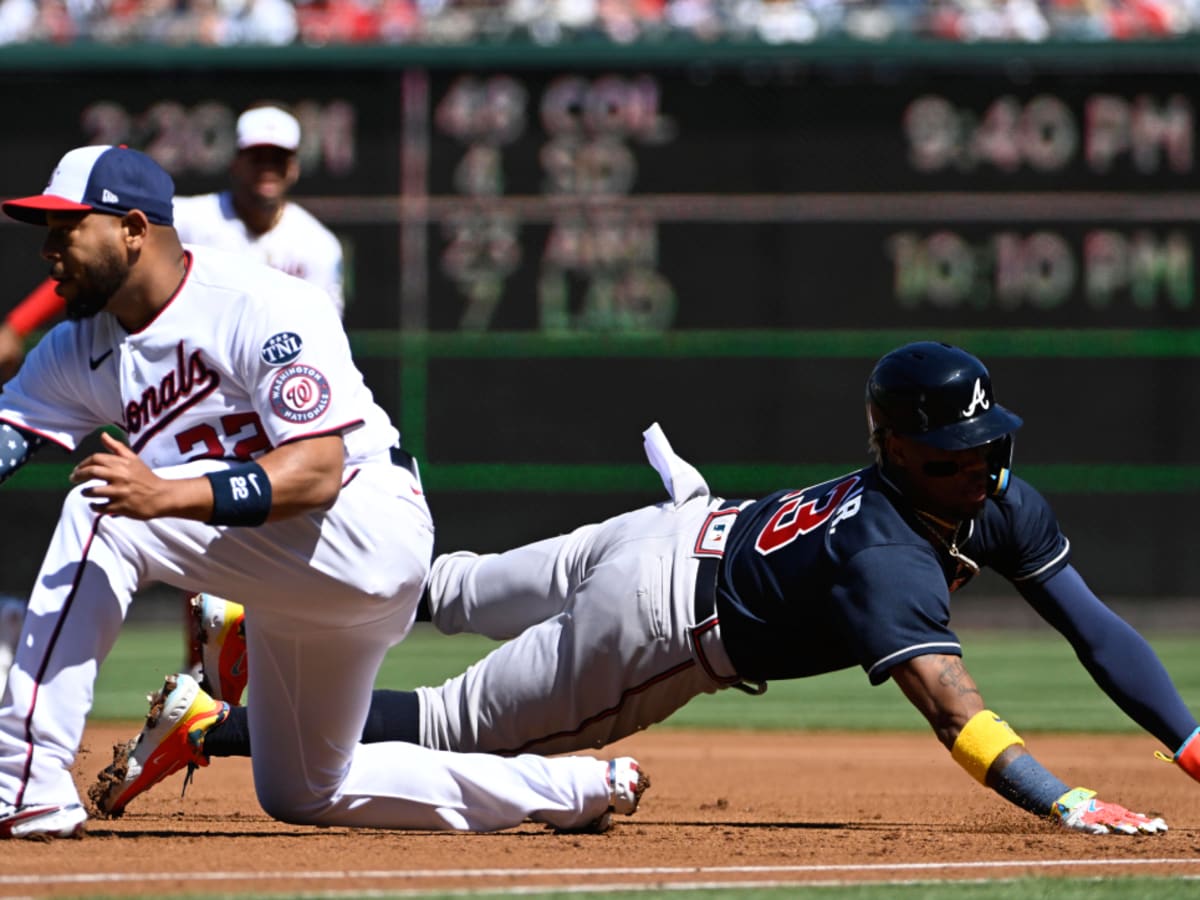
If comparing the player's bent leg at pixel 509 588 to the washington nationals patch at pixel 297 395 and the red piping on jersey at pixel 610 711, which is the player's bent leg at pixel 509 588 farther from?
the washington nationals patch at pixel 297 395

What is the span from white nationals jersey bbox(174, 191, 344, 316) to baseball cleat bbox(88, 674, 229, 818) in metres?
2.61

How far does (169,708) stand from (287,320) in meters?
1.14

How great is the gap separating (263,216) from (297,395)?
132 inches

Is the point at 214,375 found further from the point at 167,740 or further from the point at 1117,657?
the point at 1117,657

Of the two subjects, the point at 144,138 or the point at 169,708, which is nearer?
the point at 169,708

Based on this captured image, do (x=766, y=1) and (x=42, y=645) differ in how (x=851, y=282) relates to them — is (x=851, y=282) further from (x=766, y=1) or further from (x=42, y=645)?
(x=42, y=645)

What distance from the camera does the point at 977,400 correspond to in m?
4.27

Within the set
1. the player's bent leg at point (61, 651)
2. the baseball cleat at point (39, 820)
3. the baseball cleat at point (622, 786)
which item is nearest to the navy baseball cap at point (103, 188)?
the player's bent leg at point (61, 651)

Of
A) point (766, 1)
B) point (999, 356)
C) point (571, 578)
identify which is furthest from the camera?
point (766, 1)

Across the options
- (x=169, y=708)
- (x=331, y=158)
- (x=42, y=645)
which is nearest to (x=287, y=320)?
(x=42, y=645)

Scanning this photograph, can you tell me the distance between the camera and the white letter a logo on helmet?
4.25 meters

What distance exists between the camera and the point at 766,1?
12.0m

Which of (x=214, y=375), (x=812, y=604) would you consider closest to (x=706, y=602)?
(x=812, y=604)

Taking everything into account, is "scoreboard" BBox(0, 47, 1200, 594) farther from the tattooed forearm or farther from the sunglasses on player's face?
the tattooed forearm
